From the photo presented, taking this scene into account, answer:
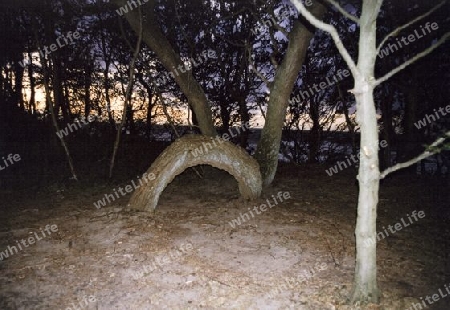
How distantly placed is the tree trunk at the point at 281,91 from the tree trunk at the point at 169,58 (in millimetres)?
1552

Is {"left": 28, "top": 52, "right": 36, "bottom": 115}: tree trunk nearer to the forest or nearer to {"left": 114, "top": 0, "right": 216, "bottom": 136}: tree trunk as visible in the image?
the forest

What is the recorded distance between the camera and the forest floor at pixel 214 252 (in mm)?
4164

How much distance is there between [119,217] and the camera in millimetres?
6398

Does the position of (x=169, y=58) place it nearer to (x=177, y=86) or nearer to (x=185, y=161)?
Answer: (x=185, y=161)

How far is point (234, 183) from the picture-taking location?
8.58 meters

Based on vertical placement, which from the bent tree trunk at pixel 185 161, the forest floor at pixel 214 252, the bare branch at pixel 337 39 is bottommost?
the forest floor at pixel 214 252

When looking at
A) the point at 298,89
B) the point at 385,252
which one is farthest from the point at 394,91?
the point at 385,252

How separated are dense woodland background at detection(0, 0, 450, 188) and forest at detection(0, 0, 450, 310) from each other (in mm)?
94

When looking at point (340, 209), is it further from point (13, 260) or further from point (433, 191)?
point (13, 260)

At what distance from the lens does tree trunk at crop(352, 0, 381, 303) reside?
342 centimetres

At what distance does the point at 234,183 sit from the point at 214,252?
338 centimetres

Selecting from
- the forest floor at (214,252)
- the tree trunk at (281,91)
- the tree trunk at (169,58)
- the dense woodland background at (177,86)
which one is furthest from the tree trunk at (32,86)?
the tree trunk at (281,91)

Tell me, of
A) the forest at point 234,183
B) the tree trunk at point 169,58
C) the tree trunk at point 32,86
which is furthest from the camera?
the tree trunk at point 32,86

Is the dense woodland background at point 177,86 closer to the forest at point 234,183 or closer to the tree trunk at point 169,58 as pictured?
the forest at point 234,183
